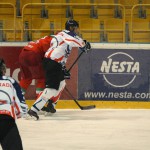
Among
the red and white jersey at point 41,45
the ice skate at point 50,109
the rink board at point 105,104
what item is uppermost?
the red and white jersey at point 41,45

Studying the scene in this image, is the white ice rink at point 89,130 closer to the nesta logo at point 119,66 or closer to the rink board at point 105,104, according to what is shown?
the rink board at point 105,104

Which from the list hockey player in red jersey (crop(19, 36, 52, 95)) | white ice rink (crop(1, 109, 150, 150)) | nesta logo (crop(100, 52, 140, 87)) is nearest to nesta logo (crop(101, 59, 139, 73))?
nesta logo (crop(100, 52, 140, 87))

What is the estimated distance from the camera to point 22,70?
8867 mm

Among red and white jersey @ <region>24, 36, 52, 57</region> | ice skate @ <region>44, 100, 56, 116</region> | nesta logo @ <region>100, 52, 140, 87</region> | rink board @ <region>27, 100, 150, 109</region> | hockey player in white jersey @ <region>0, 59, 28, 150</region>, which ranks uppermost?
hockey player in white jersey @ <region>0, 59, 28, 150</region>

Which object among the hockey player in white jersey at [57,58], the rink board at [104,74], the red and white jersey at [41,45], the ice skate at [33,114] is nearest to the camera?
the ice skate at [33,114]

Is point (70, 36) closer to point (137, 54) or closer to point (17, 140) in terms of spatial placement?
point (137, 54)

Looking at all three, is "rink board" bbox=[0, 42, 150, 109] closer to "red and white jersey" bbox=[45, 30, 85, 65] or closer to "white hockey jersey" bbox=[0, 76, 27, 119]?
"red and white jersey" bbox=[45, 30, 85, 65]

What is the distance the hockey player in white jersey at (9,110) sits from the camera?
3.96m

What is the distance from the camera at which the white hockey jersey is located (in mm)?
4090

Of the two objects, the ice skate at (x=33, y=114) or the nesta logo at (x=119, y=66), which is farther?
the nesta logo at (x=119, y=66)

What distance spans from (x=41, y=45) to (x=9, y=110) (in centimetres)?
475

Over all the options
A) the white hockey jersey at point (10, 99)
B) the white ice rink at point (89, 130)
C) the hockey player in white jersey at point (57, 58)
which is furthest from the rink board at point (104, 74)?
the white hockey jersey at point (10, 99)

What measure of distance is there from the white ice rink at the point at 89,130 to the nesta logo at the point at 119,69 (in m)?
0.50

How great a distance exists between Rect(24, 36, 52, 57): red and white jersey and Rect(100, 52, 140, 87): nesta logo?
121cm
